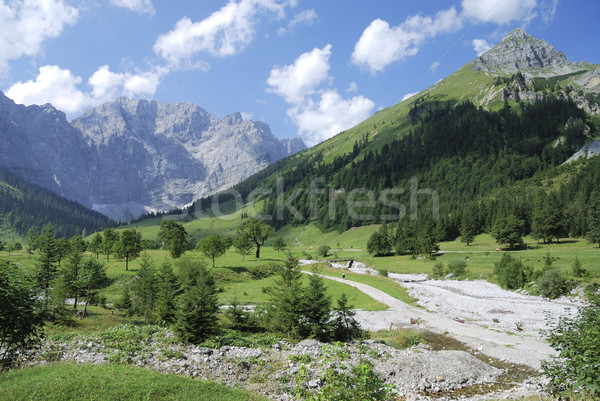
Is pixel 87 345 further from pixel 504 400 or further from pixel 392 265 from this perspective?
pixel 392 265

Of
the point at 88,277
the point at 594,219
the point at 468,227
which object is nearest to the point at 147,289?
the point at 88,277

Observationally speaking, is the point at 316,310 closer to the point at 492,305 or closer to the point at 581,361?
the point at 581,361

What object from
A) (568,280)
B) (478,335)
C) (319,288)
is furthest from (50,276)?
(568,280)

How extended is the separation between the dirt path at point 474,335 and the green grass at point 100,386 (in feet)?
78.0

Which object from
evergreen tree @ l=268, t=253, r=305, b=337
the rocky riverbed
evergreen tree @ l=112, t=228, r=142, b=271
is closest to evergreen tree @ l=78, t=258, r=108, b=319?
the rocky riverbed

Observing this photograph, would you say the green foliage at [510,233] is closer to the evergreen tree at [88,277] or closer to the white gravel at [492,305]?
the white gravel at [492,305]

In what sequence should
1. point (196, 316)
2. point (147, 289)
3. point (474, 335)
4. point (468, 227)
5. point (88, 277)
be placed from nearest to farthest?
point (196, 316), point (474, 335), point (147, 289), point (88, 277), point (468, 227)

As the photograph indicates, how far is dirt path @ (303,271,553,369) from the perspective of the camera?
27.3 meters

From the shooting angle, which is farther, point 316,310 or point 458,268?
point 458,268

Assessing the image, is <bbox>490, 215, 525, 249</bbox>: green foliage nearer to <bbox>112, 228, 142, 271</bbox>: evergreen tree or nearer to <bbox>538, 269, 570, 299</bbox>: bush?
<bbox>538, 269, 570, 299</bbox>: bush

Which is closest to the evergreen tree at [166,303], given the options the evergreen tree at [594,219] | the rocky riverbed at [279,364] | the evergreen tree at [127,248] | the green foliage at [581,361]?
the rocky riverbed at [279,364]

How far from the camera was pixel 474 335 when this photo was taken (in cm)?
3381

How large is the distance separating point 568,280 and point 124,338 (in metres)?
65.0

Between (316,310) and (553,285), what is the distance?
4519cm
